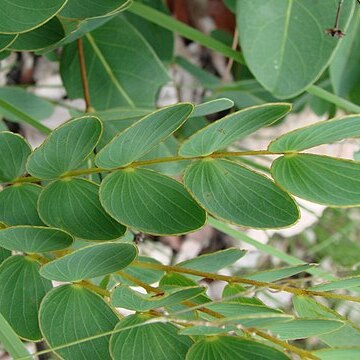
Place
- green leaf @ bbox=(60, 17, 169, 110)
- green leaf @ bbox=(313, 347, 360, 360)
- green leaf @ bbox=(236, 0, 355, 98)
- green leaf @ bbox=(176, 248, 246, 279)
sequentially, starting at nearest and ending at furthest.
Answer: green leaf @ bbox=(313, 347, 360, 360) → green leaf @ bbox=(176, 248, 246, 279) → green leaf @ bbox=(236, 0, 355, 98) → green leaf @ bbox=(60, 17, 169, 110)

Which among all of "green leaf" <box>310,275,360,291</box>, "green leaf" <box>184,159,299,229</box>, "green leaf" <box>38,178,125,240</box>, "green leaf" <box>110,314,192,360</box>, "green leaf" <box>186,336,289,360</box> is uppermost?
"green leaf" <box>184,159,299,229</box>

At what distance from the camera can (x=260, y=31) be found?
75 cm

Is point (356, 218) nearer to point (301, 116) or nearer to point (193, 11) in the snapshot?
point (301, 116)

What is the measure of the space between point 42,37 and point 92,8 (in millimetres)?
86

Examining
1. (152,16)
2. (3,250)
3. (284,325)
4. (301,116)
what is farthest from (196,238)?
(284,325)

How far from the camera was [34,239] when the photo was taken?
49 cm

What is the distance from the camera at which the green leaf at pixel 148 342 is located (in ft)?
1.52

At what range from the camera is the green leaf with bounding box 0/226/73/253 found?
0.47m

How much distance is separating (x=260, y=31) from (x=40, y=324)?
1.31 ft

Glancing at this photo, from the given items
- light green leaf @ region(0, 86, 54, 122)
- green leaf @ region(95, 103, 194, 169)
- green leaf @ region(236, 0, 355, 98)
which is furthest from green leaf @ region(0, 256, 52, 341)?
light green leaf @ region(0, 86, 54, 122)

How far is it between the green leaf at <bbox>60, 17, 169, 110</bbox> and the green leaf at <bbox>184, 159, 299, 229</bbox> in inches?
16.2

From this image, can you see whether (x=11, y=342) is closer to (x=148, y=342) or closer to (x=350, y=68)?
(x=148, y=342)

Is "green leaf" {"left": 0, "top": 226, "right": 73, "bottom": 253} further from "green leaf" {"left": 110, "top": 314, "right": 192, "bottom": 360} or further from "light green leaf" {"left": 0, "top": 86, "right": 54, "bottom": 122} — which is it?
"light green leaf" {"left": 0, "top": 86, "right": 54, "bottom": 122}

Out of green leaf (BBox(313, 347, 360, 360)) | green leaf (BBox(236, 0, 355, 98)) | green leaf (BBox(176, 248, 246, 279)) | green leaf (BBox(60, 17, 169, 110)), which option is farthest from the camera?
green leaf (BBox(60, 17, 169, 110))
